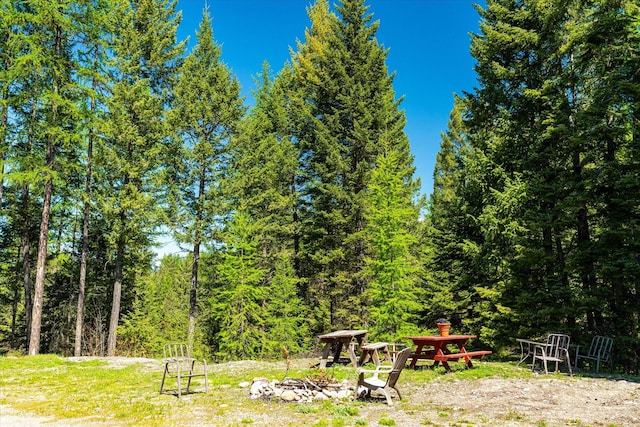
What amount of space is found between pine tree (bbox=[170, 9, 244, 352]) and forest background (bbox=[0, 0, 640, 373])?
0.10m

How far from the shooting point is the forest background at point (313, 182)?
12891 mm

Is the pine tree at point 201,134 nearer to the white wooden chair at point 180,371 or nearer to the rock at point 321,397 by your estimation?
the white wooden chair at point 180,371

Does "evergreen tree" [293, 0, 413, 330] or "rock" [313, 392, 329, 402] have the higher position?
"evergreen tree" [293, 0, 413, 330]

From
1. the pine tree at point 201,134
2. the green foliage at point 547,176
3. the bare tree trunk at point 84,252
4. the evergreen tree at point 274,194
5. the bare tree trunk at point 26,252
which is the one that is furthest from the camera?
→ the bare tree trunk at point 26,252

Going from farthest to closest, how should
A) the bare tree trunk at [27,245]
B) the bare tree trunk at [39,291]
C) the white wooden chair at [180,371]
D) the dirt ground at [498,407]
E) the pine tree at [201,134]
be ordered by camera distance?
the bare tree trunk at [27,245], the pine tree at [201,134], the bare tree trunk at [39,291], the white wooden chair at [180,371], the dirt ground at [498,407]

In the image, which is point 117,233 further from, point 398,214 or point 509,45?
point 509,45

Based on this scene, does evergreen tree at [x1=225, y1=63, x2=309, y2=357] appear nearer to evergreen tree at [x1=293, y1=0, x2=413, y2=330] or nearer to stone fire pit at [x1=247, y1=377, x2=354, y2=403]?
evergreen tree at [x1=293, y1=0, x2=413, y2=330]

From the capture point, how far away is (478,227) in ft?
56.6

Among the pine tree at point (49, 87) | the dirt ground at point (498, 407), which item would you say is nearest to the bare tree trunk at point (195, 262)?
the pine tree at point (49, 87)

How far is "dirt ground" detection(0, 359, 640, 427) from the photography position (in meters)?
6.07

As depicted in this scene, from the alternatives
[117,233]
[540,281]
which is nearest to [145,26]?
[117,233]

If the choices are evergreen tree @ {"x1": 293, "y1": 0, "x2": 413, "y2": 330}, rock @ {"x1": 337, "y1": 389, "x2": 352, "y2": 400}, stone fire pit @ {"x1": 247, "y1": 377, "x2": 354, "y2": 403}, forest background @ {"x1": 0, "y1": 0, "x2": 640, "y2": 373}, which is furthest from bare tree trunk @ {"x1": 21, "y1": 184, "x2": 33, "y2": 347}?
rock @ {"x1": 337, "y1": 389, "x2": 352, "y2": 400}

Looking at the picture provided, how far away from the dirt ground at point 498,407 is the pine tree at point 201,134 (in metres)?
11.6

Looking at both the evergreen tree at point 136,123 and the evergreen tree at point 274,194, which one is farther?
the evergreen tree at point 274,194
